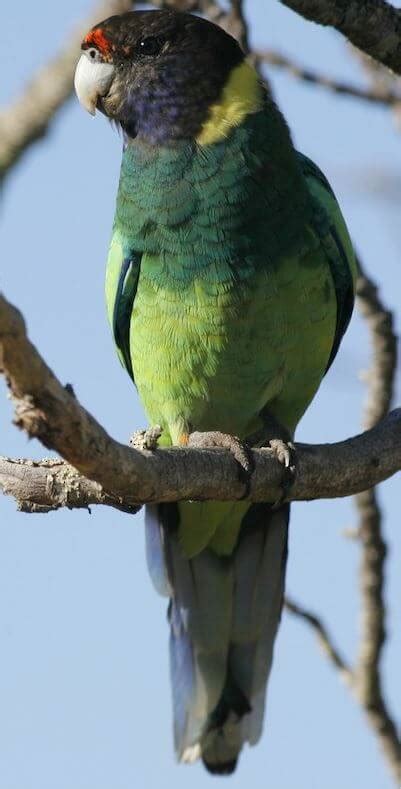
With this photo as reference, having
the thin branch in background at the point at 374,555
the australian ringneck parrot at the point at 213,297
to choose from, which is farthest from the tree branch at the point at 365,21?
the thin branch in background at the point at 374,555

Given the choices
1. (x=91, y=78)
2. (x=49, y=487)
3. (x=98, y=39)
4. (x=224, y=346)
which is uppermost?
(x=98, y=39)

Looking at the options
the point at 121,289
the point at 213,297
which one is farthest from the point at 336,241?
the point at 121,289

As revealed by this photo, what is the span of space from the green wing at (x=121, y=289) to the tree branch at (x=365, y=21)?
112 centimetres

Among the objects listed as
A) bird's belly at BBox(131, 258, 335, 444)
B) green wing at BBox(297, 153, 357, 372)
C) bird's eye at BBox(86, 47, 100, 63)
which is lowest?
bird's belly at BBox(131, 258, 335, 444)

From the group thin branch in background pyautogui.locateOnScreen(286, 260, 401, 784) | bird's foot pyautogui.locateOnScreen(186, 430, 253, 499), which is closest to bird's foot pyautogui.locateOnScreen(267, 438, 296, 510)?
bird's foot pyautogui.locateOnScreen(186, 430, 253, 499)

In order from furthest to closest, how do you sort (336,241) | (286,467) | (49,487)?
(336,241), (286,467), (49,487)

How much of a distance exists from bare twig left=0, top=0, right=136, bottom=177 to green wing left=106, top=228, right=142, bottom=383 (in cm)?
66

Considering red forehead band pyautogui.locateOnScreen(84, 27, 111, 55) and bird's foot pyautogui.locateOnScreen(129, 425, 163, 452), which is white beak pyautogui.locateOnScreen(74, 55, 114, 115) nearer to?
red forehead band pyautogui.locateOnScreen(84, 27, 111, 55)

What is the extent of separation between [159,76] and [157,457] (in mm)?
1995

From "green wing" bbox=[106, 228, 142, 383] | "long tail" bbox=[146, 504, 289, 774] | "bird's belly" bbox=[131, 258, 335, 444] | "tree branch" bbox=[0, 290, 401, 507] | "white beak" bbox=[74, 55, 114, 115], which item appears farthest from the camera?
"long tail" bbox=[146, 504, 289, 774]

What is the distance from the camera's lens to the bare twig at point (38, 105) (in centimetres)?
476

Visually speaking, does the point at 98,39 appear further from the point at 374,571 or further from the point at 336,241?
the point at 374,571

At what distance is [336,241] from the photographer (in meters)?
4.36

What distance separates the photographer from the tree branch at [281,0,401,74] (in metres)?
3.56
